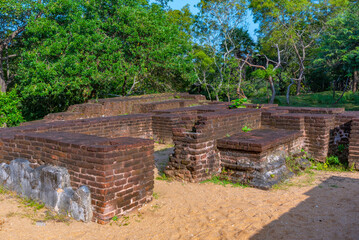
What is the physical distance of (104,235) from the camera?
3480 mm

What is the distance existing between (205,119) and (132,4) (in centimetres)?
1074

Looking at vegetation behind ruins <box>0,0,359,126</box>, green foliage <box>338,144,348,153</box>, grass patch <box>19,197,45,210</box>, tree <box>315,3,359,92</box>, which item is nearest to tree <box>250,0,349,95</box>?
vegetation behind ruins <box>0,0,359,126</box>

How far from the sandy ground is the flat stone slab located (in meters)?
0.74

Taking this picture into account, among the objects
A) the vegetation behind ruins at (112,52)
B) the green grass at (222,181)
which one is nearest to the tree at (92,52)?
the vegetation behind ruins at (112,52)

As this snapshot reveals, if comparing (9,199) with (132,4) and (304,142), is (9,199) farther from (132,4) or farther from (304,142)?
(132,4)

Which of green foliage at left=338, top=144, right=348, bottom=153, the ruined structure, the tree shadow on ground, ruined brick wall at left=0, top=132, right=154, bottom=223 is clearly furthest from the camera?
green foliage at left=338, top=144, right=348, bottom=153

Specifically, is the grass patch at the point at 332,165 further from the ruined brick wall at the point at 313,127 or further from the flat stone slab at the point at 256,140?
the flat stone slab at the point at 256,140

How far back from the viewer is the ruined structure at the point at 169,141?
378 centimetres

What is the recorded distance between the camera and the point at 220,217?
155 inches

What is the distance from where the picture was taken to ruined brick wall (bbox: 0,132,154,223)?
12.0 ft

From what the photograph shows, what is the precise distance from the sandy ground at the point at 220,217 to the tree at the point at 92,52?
8.21 m

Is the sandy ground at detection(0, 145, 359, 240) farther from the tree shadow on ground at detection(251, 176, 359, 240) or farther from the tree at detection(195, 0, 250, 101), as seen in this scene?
the tree at detection(195, 0, 250, 101)

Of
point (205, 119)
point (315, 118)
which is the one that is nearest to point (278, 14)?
point (315, 118)

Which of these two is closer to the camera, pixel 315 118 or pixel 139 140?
pixel 139 140
